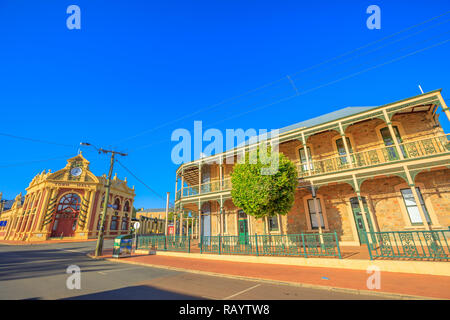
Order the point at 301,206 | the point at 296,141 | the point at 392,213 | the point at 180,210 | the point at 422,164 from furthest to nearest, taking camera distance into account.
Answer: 1. the point at 180,210
2. the point at 296,141
3. the point at 301,206
4. the point at 392,213
5. the point at 422,164

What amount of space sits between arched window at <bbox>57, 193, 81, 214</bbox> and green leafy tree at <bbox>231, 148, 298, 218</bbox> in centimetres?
2992

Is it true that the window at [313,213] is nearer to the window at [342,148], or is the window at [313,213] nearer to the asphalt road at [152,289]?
the window at [342,148]

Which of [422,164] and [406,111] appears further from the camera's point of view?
[406,111]

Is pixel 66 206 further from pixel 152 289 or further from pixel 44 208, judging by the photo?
pixel 152 289

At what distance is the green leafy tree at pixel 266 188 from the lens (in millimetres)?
9492

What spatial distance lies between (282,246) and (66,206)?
32996 millimetres

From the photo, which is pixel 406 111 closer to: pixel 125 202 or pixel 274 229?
pixel 274 229

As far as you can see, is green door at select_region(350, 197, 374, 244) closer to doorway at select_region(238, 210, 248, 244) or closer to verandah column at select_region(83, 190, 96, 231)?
doorway at select_region(238, 210, 248, 244)

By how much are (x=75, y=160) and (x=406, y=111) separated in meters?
40.2

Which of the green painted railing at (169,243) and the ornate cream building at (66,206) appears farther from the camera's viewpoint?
the ornate cream building at (66,206)

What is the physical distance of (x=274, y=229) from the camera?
13406 millimetres

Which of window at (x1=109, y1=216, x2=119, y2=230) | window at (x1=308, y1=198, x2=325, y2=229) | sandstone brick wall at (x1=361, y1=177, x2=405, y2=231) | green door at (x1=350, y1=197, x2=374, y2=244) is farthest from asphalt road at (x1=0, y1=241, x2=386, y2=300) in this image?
window at (x1=109, y1=216, x2=119, y2=230)

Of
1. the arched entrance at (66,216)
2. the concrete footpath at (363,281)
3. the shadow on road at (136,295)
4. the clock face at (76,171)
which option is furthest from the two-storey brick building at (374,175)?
the clock face at (76,171)
